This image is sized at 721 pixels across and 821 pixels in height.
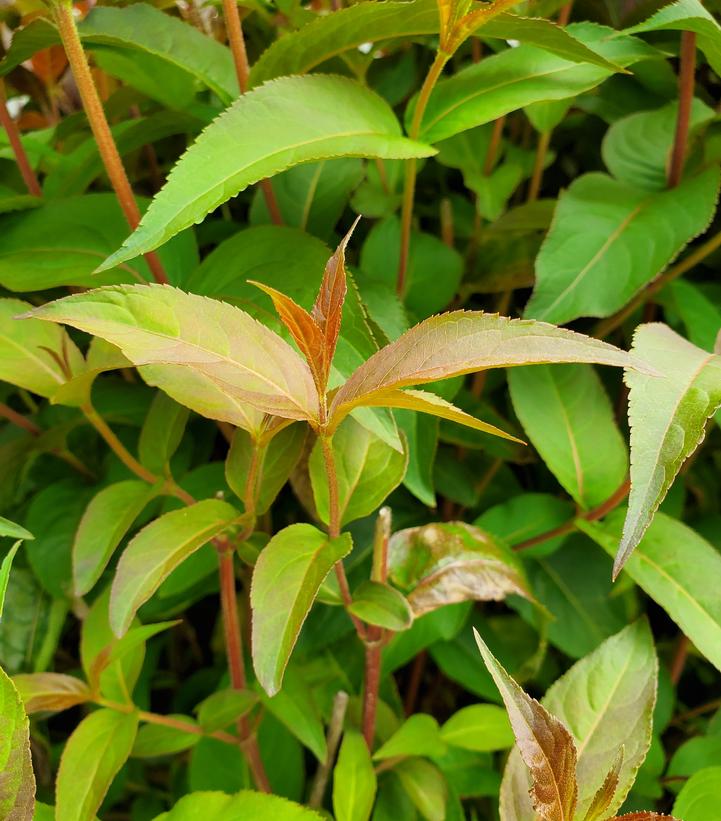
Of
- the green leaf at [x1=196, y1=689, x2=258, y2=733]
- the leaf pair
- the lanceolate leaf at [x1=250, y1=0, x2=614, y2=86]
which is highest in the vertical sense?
the lanceolate leaf at [x1=250, y1=0, x2=614, y2=86]

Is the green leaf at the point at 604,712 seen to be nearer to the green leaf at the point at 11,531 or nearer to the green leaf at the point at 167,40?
the green leaf at the point at 11,531

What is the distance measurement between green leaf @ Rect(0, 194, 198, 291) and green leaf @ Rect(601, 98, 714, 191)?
238mm

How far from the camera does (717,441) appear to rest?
0.50m

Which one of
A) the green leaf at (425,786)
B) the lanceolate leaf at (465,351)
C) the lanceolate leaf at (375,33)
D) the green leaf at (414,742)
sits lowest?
the green leaf at (425,786)

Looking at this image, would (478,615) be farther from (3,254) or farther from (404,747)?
(3,254)

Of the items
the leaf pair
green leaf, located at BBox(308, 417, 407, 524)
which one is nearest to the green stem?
green leaf, located at BBox(308, 417, 407, 524)

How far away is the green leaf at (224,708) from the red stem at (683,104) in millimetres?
350

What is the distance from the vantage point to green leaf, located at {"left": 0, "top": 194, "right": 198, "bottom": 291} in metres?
0.34

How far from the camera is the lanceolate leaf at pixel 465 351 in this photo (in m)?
0.21

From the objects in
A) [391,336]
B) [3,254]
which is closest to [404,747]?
[391,336]

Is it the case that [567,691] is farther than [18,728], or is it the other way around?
[567,691]

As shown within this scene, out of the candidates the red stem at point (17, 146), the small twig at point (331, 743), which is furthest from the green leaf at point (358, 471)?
the red stem at point (17, 146)

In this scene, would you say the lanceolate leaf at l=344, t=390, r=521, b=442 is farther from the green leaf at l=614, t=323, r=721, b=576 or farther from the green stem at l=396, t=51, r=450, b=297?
the green stem at l=396, t=51, r=450, b=297

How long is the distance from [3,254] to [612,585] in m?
0.38
